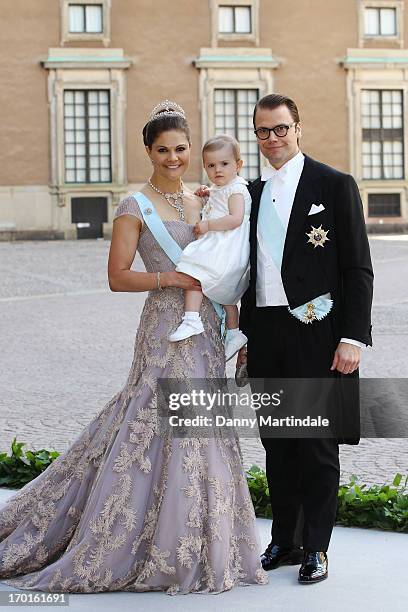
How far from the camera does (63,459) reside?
15.3 ft

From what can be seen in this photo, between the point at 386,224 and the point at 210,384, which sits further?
the point at 386,224

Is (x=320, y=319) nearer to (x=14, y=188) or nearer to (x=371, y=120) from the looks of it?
(x=14, y=188)

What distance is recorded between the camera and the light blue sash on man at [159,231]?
14.4 feet

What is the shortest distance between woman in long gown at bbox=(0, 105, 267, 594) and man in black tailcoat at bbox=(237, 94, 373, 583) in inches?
8.6

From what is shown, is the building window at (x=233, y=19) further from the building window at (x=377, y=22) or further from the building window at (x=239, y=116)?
the building window at (x=377, y=22)

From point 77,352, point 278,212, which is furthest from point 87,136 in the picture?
point 278,212

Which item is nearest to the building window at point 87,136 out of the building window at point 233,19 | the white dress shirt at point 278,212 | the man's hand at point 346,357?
the building window at point 233,19

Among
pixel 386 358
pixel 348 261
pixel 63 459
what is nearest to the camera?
pixel 348 261

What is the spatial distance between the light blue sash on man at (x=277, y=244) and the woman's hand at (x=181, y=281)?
0.30 metres

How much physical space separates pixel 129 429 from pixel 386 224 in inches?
1258

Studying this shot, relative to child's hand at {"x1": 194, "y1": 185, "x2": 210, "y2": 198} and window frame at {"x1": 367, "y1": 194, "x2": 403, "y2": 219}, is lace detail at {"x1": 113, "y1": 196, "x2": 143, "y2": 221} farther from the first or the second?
window frame at {"x1": 367, "y1": 194, "x2": 403, "y2": 219}

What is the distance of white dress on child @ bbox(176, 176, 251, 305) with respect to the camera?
4.30 meters

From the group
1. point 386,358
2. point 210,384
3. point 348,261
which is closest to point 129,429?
point 210,384

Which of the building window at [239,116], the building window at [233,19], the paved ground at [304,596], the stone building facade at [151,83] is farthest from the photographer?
the building window at [239,116]
